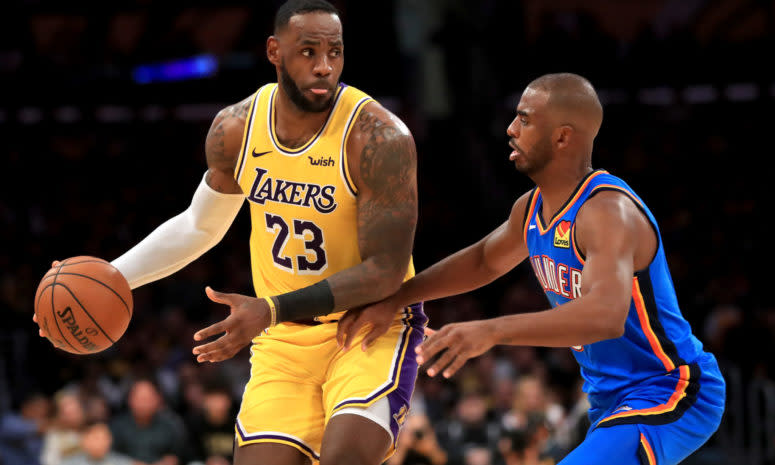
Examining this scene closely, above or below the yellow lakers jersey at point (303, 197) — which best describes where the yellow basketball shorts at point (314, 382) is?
below

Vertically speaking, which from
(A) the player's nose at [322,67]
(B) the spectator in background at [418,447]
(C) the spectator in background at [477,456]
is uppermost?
(A) the player's nose at [322,67]

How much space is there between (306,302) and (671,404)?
5.16 ft

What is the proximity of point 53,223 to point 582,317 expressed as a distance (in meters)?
13.0

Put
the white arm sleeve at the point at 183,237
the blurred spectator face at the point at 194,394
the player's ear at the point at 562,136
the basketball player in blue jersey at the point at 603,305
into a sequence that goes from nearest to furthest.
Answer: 1. the basketball player in blue jersey at the point at 603,305
2. the player's ear at the point at 562,136
3. the white arm sleeve at the point at 183,237
4. the blurred spectator face at the point at 194,394

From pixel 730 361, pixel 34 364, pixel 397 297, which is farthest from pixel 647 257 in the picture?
pixel 34 364

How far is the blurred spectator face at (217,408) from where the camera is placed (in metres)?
9.68

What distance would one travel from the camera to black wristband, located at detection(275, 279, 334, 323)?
4.05 m

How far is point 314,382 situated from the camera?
14.5ft

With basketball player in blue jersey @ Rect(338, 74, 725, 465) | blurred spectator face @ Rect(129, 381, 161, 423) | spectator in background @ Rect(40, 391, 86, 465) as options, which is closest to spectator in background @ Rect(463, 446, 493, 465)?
blurred spectator face @ Rect(129, 381, 161, 423)

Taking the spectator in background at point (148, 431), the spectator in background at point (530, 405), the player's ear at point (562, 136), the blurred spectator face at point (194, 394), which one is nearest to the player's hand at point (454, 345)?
the player's ear at point (562, 136)

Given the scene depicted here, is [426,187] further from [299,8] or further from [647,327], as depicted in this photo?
[647,327]

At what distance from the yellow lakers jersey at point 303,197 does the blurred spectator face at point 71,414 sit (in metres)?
6.14

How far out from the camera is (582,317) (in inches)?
139

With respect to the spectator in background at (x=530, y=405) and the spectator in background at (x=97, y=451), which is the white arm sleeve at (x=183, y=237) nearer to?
the spectator in background at (x=97, y=451)
